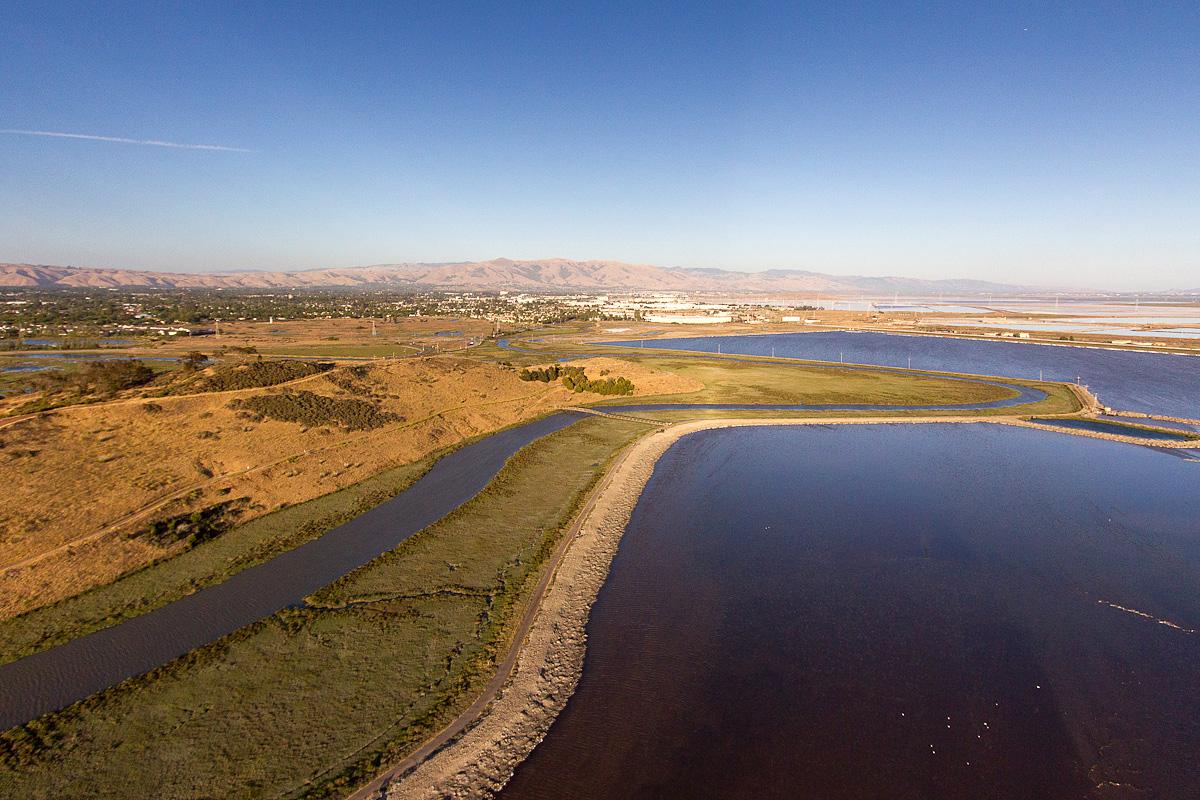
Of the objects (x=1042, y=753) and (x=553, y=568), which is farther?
(x=553, y=568)

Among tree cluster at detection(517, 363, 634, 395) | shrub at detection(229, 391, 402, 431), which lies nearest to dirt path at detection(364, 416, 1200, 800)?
shrub at detection(229, 391, 402, 431)

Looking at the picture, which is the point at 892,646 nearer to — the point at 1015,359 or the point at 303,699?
the point at 303,699

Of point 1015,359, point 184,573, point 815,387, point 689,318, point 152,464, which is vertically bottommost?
point 184,573

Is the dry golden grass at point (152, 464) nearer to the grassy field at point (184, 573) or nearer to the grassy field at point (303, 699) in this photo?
the grassy field at point (184, 573)

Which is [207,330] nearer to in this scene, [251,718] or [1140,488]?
[251,718]

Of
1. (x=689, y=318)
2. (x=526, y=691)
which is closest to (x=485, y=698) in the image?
(x=526, y=691)

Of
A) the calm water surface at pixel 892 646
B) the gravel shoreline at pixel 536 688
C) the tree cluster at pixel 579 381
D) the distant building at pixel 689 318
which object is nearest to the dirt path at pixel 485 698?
the gravel shoreline at pixel 536 688

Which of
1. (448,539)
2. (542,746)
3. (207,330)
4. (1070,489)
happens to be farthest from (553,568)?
(207,330)
